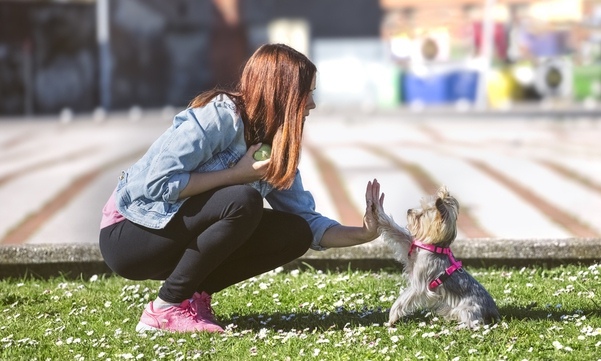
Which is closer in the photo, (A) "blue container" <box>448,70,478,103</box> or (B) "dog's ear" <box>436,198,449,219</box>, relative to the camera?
(B) "dog's ear" <box>436,198,449,219</box>

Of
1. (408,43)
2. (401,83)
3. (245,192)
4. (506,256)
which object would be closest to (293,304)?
(245,192)

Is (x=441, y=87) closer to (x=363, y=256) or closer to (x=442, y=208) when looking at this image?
(x=363, y=256)

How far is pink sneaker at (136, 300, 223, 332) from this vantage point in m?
4.40

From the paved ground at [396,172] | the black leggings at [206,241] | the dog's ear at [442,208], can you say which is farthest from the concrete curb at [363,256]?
the paved ground at [396,172]

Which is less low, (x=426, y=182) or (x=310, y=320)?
(x=310, y=320)

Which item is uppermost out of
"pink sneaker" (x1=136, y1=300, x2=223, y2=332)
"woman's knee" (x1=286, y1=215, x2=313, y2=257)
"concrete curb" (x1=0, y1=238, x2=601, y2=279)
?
"woman's knee" (x1=286, y1=215, x2=313, y2=257)

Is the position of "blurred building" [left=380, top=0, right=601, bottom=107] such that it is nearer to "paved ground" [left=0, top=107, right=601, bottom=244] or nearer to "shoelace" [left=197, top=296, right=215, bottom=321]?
"paved ground" [left=0, top=107, right=601, bottom=244]

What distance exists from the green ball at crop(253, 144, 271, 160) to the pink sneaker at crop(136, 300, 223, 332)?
717 millimetres

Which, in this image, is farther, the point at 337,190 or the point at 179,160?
the point at 337,190

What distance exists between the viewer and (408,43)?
4509cm

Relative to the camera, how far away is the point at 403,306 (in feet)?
14.4

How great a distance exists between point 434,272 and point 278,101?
0.98 metres

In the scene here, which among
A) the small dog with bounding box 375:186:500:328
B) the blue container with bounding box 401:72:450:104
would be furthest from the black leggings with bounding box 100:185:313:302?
the blue container with bounding box 401:72:450:104

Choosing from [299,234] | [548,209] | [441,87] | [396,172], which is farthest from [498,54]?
[299,234]
